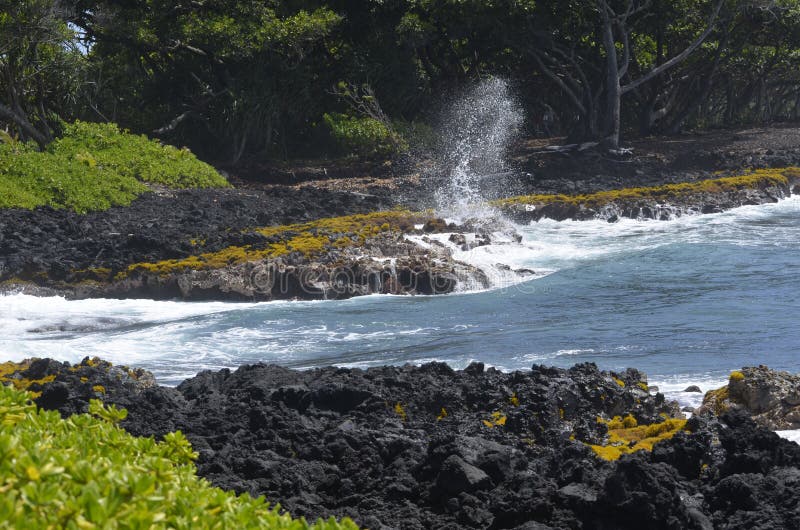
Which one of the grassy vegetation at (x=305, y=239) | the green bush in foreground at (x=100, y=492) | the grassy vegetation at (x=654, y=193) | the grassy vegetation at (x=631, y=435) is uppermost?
the grassy vegetation at (x=654, y=193)

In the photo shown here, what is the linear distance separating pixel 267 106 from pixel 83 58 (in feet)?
15.4

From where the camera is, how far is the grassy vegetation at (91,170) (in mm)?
19203

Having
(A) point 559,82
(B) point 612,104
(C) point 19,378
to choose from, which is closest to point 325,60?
(A) point 559,82

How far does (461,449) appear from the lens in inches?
231

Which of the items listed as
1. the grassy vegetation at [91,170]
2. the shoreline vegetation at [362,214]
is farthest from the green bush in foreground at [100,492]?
the grassy vegetation at [91,170]

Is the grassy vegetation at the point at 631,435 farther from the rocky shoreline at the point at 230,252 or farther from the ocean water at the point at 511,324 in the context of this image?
the rocky shoreline at the point at 230,252

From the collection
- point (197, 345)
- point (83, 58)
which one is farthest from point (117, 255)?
point (83, 58)

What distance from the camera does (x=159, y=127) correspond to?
2725cm

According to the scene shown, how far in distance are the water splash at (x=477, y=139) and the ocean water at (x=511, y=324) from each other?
6.91m

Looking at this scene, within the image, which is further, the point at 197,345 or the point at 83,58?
the point at 83,58

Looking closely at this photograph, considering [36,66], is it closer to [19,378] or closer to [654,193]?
[654,193]

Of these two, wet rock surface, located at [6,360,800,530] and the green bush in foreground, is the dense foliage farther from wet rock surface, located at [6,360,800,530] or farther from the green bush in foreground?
the green bush in foreground

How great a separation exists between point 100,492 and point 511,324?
9681mm

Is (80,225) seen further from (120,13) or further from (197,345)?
(120,13)
